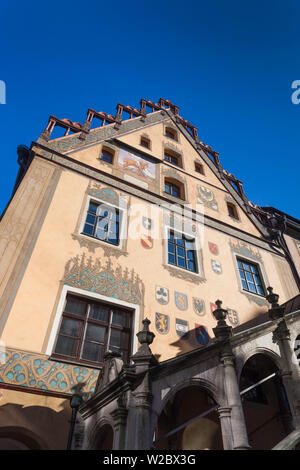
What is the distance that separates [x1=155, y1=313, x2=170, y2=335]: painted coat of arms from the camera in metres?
7.46

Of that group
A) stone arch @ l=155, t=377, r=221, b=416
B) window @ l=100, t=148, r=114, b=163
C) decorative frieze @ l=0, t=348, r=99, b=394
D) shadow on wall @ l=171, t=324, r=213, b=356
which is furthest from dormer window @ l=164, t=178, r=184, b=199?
stone arch @ l=155, t=377, r=221, b=416

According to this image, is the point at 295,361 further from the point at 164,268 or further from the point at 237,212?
the point at 237,212

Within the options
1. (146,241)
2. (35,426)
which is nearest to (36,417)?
(35,426)

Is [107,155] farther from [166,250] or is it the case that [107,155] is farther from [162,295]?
[162,295]

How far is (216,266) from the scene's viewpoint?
1015 cm

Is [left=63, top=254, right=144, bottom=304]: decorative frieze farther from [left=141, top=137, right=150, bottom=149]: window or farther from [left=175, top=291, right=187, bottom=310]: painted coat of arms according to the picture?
[left=141, top=137, right=150, bottom=149]: window

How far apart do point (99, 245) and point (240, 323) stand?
14.8 feet

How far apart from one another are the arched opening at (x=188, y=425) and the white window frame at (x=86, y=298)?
52.4 inches

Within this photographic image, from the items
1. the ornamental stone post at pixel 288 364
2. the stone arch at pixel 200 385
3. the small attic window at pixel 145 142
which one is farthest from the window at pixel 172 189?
the stone arch at pixel 200 385

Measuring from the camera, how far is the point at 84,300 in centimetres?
711
